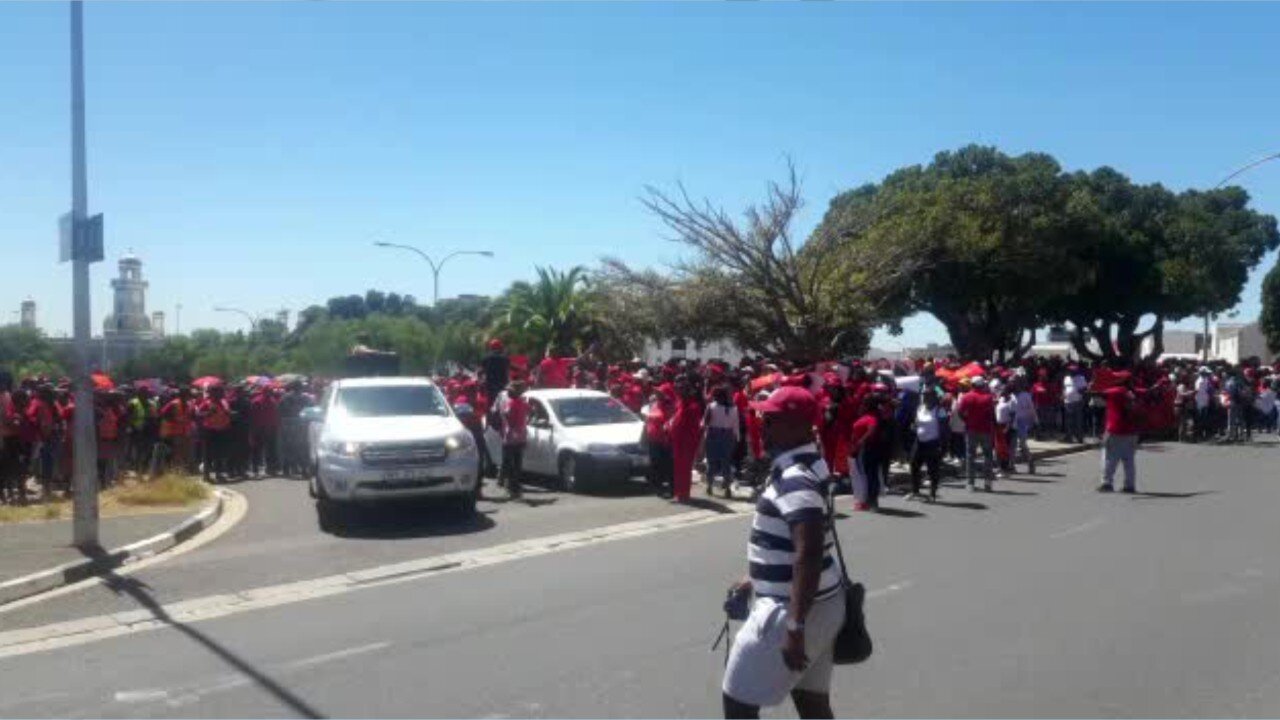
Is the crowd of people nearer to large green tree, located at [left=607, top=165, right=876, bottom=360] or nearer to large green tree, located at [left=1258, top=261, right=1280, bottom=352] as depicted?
large green tree, located at [left=607, top=165, right=876, bottom=360]

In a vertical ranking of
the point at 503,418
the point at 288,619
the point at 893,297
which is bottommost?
the point at 288,619

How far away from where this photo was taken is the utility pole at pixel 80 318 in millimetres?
11930

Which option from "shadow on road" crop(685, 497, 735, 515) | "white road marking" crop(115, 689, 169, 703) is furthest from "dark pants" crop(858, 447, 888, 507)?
"white road marking" crop(115, 689, 169, 703)

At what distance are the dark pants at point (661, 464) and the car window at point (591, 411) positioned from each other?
1374 mm

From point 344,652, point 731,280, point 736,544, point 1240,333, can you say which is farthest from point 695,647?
point 1240,333

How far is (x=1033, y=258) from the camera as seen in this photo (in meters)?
34.2

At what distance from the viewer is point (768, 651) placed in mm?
4227

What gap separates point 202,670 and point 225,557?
4628mm

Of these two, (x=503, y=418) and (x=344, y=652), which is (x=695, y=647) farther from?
(x=503, y=418)

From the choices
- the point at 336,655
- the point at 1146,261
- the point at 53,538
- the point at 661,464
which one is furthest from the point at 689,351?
the point at 336,655

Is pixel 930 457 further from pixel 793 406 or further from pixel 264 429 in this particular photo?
pixel 264 429

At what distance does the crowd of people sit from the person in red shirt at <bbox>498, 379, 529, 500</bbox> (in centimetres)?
2

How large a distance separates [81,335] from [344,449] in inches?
122

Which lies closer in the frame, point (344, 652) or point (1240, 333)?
point (344, 652)
